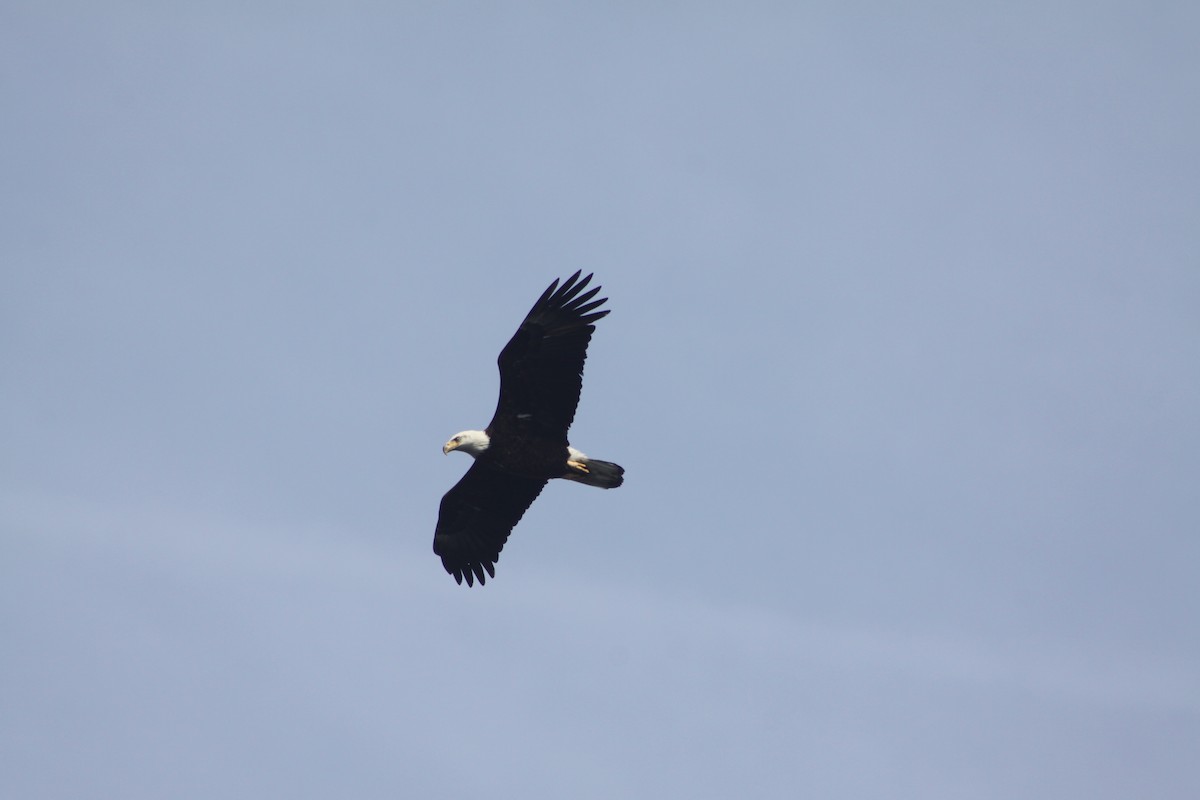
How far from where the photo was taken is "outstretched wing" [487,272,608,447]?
19.2 metres

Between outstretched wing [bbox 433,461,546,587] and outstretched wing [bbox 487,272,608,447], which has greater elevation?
outstretched wing [bbox 487,272,608,447]

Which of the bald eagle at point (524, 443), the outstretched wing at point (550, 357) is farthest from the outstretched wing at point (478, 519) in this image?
the outstretched wing at point (550, 357)

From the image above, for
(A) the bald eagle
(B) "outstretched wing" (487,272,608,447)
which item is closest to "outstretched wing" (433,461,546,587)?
(A) the bald eagle

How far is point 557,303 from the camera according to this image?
19250 mm

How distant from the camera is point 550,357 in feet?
63.4

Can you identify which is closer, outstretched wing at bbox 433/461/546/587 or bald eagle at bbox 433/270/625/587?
bald eagle at bbox 433/270/625/587

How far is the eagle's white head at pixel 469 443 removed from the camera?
20.1 meters

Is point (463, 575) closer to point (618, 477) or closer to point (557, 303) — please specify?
point (618, 477)

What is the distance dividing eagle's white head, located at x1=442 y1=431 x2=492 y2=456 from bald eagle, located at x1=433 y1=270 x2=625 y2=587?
1 cm

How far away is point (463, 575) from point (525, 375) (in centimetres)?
394

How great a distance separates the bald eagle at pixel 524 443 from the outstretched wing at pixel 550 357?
0.01 meters

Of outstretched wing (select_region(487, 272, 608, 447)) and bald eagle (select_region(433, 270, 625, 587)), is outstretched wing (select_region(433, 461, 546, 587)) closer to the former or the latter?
bald eagle (select_region(433, 270, 625, 587))

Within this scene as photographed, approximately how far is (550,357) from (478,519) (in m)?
3.48

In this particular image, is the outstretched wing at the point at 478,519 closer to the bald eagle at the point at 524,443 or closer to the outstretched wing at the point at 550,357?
the bald eagle at the point at 524,443
